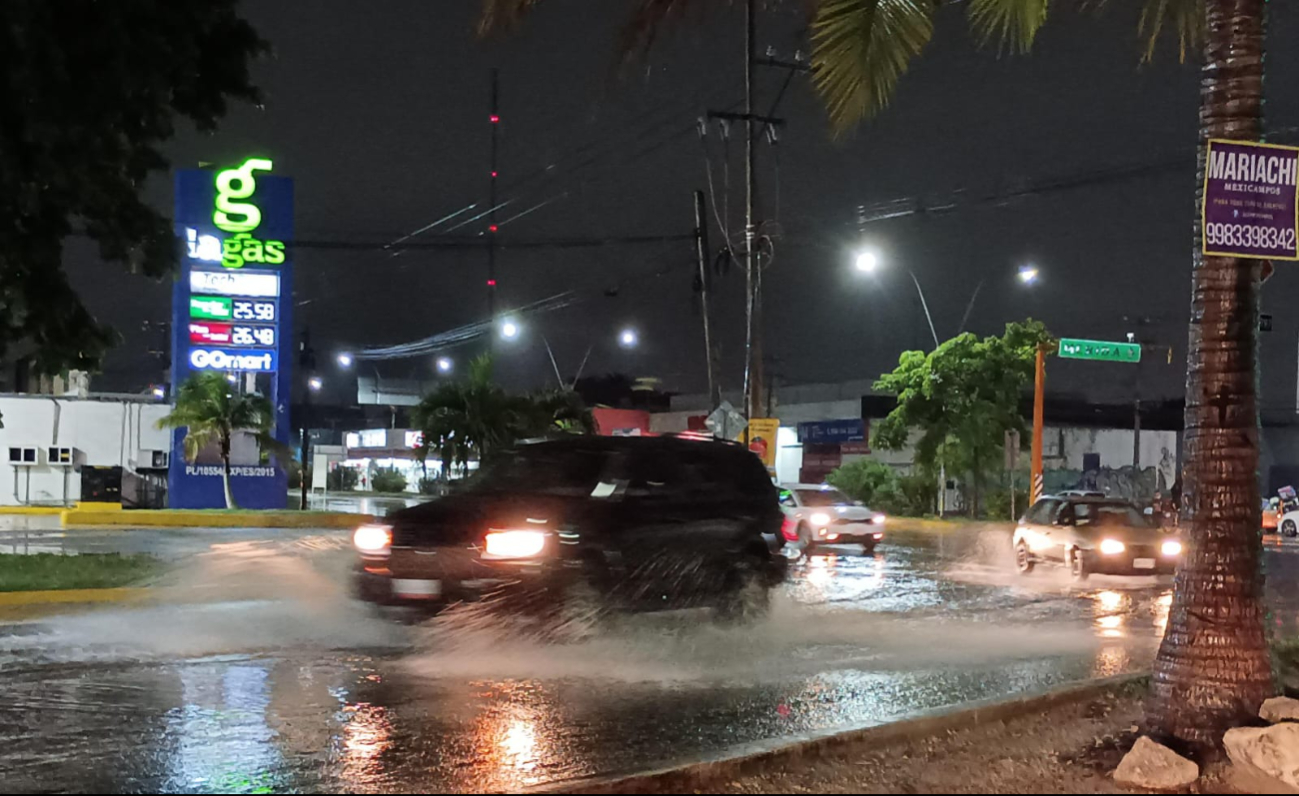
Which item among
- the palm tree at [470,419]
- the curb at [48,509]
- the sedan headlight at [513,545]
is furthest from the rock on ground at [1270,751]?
the curb at [48,509]

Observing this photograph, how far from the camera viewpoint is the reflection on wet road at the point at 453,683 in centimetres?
590

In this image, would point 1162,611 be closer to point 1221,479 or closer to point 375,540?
point 1221,479

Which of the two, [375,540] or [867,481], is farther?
[867,481]

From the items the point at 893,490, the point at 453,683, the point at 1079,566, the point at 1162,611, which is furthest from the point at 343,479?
the point at 453,683

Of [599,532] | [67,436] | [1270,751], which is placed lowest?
[1270,751]

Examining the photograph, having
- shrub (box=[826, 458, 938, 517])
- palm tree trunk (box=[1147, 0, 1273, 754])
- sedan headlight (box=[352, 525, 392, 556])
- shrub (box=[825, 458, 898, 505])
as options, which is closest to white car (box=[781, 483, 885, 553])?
sedan headlight (box=[352, 525, 392, 556])

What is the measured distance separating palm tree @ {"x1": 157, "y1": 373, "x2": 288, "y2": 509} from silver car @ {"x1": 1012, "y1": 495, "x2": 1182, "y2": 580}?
776 inches

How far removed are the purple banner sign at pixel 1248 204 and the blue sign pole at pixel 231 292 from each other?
1100 inches

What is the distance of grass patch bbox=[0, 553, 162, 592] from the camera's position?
1283 cm

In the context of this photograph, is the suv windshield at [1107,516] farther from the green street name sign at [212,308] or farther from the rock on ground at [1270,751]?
the green street name sign at [212,308]

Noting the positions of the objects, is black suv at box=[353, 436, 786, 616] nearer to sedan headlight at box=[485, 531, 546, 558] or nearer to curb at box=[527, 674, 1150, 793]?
sedan headlight at box=[485, 531, 546, 558]

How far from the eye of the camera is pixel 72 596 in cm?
1270

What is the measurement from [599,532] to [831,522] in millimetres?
13839

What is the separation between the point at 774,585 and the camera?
34.6ft
